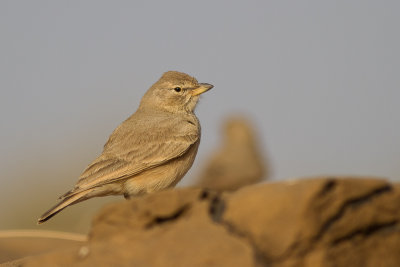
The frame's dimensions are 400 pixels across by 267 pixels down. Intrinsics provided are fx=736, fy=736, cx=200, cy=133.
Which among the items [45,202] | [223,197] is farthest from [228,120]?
[223,197]

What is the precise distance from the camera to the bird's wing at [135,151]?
25.7 feet

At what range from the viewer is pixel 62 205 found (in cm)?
729

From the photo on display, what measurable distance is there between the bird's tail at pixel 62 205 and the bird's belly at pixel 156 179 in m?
0.63

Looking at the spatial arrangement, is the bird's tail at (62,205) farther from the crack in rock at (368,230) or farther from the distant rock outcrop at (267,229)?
the crack in rock at (368,230)

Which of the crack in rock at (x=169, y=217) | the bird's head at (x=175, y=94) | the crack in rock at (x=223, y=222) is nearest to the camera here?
the crack in rock at (x=223, y=222)

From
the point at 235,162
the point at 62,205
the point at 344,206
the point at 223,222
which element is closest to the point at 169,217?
the point at 223,222

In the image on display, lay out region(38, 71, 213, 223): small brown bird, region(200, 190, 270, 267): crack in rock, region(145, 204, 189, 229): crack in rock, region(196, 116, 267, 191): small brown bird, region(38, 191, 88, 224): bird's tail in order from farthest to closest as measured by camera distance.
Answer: region(196, 116, 267, 191): small brown bird → region(38, 71, 213, 223): small brown bird → region(38, 191, 88, 224): bird's tail → region(145, 204, 189, 229): crack in rock → region(200, 190, 270, 267): crack in rock

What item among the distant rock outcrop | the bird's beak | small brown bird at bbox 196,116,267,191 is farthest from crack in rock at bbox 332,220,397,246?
small brown bird at bbox 196,116,267,191

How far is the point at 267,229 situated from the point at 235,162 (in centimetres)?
1539

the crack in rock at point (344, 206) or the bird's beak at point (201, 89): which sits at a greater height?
the crack in rock at point (344, 206)

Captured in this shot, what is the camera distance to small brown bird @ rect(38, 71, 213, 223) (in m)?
7.79

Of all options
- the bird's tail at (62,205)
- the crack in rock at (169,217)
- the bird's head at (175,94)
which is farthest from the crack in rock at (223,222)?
the bird's head at (175,94)

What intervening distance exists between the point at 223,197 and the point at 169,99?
4.86 meters

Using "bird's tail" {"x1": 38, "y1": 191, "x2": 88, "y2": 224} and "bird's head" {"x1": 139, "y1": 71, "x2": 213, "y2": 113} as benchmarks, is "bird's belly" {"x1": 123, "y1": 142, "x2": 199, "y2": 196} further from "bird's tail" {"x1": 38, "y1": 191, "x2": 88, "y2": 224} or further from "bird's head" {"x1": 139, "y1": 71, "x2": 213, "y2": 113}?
"bird's head" {"x1": 139, "y1": 71, "x2": 213, "y2": 113}
